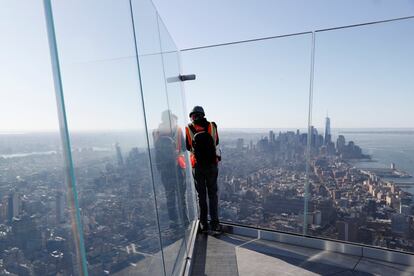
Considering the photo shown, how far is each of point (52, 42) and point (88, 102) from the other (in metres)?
0.31

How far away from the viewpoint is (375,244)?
352 centimetres

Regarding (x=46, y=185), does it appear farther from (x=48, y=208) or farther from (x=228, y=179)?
(x=228, y=179)

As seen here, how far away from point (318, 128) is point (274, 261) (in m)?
1.48

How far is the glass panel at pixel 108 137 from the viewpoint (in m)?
1.05

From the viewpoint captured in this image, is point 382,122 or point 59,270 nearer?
point 59,270

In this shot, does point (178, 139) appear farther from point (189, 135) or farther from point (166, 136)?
point (166, 136)

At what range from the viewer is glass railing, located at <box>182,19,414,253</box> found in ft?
11.0

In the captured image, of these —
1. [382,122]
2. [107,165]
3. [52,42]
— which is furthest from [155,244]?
[382,122]

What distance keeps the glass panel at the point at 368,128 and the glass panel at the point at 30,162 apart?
314cm

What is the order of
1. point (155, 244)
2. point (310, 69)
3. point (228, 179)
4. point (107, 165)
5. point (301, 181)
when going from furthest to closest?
1. point (228, 179)
2. point (301, 181)
3. point (310, 69)
4. point (155, 244)
5. point (107, 165)

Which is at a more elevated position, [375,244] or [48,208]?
[48,208]

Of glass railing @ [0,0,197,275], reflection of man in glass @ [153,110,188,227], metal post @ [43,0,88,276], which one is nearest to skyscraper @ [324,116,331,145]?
reflection of man in glass @ [153,110,188,227]

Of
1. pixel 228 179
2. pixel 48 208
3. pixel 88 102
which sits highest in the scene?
pixel 88 102

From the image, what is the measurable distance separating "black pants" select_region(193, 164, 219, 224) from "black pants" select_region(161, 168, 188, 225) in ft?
2.24
